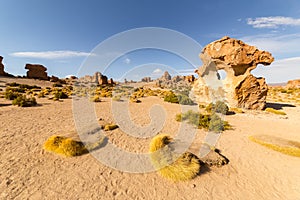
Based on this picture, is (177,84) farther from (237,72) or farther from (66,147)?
(66,147)

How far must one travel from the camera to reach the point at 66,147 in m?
5.66

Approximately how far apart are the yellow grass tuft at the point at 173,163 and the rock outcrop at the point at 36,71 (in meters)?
54.3

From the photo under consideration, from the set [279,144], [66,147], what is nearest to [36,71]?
[66,147]

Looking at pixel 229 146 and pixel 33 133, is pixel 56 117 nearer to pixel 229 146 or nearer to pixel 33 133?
pixel 33 133

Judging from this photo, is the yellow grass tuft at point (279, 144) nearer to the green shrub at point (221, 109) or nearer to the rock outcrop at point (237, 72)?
the green shrub at point (221, 109)

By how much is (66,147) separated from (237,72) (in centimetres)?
1759

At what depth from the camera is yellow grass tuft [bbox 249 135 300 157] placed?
656 centimetres

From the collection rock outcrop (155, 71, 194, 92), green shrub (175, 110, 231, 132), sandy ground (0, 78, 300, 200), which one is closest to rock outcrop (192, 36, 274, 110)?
green shrub (175, 110, 231, 132)

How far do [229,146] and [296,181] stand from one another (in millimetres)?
2568

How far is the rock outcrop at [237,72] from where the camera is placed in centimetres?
1480

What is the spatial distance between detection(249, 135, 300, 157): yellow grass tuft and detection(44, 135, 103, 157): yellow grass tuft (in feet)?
27.6

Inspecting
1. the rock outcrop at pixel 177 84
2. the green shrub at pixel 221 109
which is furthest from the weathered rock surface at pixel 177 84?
the green shrub at pixel 221 109

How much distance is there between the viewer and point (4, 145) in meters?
5.88

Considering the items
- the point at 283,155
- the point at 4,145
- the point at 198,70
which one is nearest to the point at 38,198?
the point at 4,145
